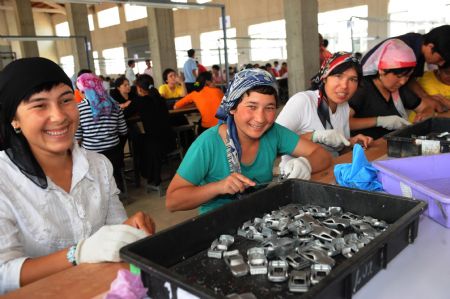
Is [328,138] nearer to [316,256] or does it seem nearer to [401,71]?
[401,71]

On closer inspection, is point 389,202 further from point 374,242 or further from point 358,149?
point 358,149

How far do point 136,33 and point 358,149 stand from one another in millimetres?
19595

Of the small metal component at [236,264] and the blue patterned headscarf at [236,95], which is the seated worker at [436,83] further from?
the small metal component at [236,264]

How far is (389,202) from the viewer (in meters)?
1.10

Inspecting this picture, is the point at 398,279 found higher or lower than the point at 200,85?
lower

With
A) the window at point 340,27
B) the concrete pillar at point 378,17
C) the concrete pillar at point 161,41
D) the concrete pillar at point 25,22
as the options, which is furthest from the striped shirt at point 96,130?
the concrete pillar at point 378,17

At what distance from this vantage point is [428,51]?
113 inches

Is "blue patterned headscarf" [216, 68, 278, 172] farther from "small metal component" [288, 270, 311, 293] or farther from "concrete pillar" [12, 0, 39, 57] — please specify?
"concrete pillar" [12, 0, 39, 57]

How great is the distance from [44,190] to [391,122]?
2.17 metres

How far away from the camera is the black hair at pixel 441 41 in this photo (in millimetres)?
2742

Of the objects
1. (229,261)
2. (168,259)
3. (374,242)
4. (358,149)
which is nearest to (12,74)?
(168,259)

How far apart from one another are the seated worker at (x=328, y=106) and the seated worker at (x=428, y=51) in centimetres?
55

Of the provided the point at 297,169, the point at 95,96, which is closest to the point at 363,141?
the point at 297,169

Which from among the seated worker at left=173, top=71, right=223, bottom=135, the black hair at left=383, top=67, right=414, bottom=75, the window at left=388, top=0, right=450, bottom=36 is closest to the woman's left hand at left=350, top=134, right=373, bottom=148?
the black hair at left=383, top=67, right=414, bottom=75
